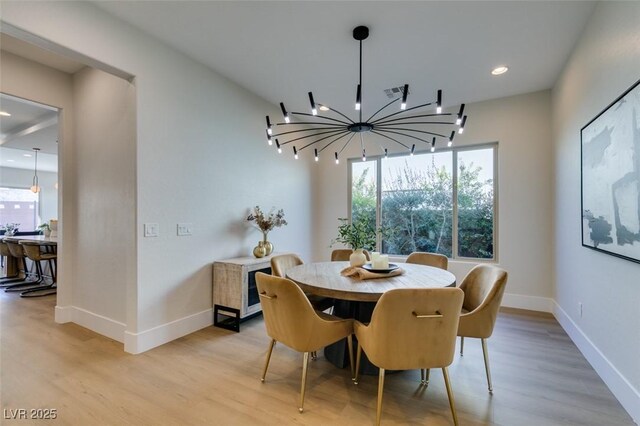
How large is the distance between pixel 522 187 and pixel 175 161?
14.5ft

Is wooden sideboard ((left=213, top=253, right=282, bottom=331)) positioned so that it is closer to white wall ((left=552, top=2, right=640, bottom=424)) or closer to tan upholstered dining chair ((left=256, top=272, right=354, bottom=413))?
tan upholstered dining chair ((left=256, top=272, right=354, bottom=413))

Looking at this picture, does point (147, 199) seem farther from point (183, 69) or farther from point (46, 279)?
point (46, 279)

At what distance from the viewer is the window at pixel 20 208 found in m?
8.72

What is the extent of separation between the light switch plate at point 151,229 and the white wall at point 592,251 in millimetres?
3693

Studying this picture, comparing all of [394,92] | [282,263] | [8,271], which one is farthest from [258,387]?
[8,271]

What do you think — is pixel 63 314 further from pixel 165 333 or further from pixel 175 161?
pixel 175 161

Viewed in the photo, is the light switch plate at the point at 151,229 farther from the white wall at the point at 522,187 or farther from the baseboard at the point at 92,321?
the white wall at the point at 522,187

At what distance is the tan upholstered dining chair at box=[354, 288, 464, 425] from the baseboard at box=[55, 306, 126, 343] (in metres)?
2.61

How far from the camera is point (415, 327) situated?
1571 mm

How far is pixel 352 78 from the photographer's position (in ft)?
11.4

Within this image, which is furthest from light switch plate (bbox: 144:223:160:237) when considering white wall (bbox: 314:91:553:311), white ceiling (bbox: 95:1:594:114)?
white wall (bbox: 314:91:553:311)


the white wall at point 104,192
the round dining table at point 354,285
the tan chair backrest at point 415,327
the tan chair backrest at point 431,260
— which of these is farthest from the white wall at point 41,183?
the tan chair backrest at point 415,327

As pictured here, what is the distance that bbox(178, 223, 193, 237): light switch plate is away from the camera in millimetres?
3004

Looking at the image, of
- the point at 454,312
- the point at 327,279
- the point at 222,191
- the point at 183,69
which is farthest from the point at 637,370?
the point at 183,69
